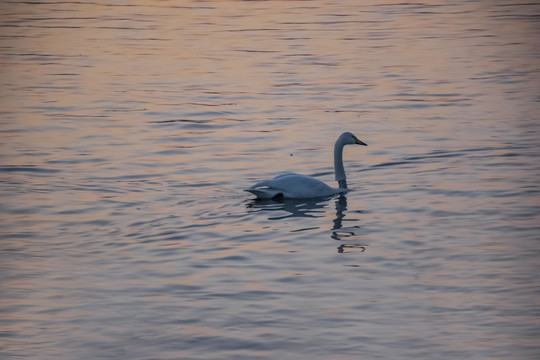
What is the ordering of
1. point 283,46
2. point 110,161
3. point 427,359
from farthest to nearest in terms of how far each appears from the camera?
point 283,46
point 110,161
point 427,359

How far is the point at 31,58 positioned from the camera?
2616 cm

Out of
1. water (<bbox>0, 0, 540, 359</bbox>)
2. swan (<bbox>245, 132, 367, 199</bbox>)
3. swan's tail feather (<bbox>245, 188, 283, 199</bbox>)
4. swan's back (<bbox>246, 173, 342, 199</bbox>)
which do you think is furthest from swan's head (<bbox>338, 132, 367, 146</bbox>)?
swan's tail feather (<bbox>245, 188, 283, 199</bbox>)

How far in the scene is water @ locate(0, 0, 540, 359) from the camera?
9250 millimetres

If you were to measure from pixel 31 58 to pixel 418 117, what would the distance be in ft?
37.0

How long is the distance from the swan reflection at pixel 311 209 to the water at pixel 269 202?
5 centimetres

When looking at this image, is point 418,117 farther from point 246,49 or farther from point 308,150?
point 246,49

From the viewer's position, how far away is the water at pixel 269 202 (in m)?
9.25

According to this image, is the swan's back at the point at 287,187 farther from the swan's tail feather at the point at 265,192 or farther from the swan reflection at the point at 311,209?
the swan reflection at the point at 311,209

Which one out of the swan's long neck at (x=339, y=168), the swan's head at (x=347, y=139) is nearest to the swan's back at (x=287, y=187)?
the swan's long neck at (x=339, y=168)

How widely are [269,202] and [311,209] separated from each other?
1.92 ft

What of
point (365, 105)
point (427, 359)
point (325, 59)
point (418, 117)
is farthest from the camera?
point (325, 59)

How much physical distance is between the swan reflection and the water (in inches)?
1.9

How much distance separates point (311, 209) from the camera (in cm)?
1386

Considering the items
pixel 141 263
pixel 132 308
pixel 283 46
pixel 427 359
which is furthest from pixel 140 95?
pixel 427 359
